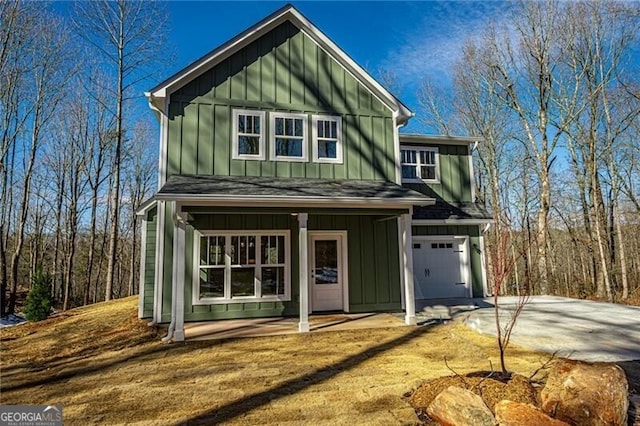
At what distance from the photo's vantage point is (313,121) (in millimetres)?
9438

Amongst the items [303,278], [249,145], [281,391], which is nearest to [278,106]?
[249,145]

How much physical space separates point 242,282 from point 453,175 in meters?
7.90

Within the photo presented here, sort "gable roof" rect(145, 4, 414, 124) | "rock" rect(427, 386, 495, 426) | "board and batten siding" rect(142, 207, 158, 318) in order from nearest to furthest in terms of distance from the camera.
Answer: "rock" rect(427, 386, 495, 426), "gable roof" rect(145, 4, 414, 124), "board and batten siding" rect(142, 207, 158, 318)

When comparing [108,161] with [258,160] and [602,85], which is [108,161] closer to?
[258,160]

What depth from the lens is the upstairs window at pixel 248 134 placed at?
8.95 m

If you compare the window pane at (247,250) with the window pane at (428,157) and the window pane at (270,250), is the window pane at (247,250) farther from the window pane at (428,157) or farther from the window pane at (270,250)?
the window pane at (428,157)

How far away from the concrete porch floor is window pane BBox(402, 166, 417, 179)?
15.7 feet

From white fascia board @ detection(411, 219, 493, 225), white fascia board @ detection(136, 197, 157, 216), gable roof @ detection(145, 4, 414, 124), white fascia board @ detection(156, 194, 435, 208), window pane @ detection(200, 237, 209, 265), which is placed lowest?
window pane @ detection(200, 237, 209, 265)

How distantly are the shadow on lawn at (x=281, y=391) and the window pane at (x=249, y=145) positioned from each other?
541 cm

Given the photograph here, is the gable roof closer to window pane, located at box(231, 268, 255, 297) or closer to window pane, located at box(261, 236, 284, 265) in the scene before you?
window pane, located at box(261, 236, 284, 265)

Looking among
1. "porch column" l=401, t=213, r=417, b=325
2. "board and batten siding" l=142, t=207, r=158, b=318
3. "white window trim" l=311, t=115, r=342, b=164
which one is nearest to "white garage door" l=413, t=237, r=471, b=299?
"porch column" l=401, t=213, r=417, b=325

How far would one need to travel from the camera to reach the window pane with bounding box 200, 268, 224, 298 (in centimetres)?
866

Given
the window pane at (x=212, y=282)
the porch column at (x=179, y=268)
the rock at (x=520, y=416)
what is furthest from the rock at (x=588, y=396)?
the window pane at (x=212, y=282)

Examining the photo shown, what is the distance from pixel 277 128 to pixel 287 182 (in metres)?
1.58
